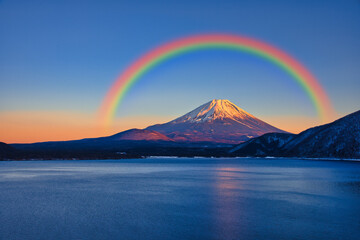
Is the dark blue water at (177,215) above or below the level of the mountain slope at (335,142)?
below

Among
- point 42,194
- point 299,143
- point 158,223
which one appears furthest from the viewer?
point 299,143

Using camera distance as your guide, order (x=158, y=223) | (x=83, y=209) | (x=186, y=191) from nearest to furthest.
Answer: (x=158, y=223) < (x=83, y=209) < (x=186, y=191)

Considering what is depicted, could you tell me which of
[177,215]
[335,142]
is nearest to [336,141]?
[335,142]

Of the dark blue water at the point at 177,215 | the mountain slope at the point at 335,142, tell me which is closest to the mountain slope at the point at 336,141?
the mountain slope at the point at 335,142

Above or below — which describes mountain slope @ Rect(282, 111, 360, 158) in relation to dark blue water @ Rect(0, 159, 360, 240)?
above

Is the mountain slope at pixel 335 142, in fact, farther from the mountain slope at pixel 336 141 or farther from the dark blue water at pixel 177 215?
the dark blue water at pixel 177 215

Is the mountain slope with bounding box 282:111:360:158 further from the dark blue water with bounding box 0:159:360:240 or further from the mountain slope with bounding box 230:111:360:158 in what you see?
the dark blue water with bounding box 0:159:360:240

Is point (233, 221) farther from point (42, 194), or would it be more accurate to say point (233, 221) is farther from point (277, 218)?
point (42, 194)

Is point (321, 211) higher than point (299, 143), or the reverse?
point (299, 143)

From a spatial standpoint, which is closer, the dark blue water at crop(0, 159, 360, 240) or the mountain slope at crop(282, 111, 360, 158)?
the dark blue water at crop(0, 159, 360, 240)

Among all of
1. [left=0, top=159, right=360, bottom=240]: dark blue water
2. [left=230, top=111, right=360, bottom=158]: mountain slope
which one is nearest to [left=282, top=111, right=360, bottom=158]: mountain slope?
[left=230, top=111, right=360, bottom=158]: mountain slope

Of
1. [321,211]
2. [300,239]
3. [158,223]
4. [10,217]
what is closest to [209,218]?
[158,223]
